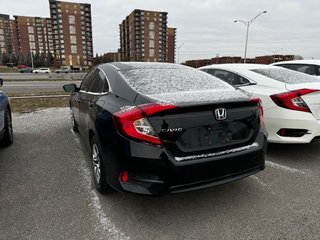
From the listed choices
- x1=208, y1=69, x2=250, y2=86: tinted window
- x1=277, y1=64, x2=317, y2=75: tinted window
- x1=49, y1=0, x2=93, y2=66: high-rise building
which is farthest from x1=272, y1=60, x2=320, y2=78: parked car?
x1=49, y1=0, x2=93, y2=66: high-rise building

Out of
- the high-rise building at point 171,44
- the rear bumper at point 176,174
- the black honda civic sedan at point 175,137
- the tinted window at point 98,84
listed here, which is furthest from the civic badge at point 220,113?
the high-rise building at point 171,44

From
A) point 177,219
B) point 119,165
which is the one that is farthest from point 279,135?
point 119,165

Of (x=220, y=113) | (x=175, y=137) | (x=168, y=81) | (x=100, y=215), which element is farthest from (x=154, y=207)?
(x=168, y=81)

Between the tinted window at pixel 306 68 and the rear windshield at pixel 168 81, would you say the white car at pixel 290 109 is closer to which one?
the rear windshield at pixel 168 81

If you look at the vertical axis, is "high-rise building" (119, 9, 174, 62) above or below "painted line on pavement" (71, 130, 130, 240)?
above

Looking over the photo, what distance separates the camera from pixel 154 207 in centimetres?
273

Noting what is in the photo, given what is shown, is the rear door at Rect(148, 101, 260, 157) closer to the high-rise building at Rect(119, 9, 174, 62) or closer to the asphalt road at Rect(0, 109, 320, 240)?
the asphalt road at Rect(0, 109, 320, 240)

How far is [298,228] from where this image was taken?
235 cm

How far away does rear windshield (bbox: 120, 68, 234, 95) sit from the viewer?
2.68m

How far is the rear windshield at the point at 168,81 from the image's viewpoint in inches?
105

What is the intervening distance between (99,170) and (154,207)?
2.41 ft

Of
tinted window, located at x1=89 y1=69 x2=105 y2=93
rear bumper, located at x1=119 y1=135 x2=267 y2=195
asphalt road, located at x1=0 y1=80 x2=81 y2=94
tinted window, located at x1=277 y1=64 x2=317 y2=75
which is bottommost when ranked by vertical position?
asphalt road, located at x1=0 y1=80 x2=81 y2=94

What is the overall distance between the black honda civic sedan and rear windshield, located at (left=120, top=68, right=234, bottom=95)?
0.07ft

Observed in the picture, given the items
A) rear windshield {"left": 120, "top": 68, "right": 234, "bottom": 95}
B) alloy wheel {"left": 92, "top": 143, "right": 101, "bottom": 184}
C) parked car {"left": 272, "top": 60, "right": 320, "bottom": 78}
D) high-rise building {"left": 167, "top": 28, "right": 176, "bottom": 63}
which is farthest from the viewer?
high-rise building {"left": 167, "top": 28, "right": 176, "bottom": 63}
